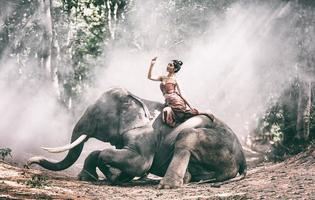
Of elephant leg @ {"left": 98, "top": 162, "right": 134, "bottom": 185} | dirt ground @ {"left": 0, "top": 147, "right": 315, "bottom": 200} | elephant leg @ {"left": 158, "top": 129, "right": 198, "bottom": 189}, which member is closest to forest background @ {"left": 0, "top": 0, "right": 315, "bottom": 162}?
elephant leg @ {"left": 98, "top": 162, "right": 134, "bottom": 185}

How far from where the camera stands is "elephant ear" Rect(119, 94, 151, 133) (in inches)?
408

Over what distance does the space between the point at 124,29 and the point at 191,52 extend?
448 centimetres

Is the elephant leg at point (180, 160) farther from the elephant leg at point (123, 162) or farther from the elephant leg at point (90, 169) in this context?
the elephant leg at point (90, 169)

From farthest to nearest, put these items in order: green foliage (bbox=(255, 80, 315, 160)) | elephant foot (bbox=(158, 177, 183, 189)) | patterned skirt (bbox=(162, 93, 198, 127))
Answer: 1. green foliage (bbox=(255, 80, 315, 160))
2. patterned skirt (bbox=(162, 93, 198, 127))
3. elephant foot (bbox=(158, 177, 183, 189))

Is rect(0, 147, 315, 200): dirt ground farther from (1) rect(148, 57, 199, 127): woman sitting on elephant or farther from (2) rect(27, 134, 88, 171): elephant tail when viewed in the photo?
(1) rect(148, 57, 199, 127): woman sitting on elephant

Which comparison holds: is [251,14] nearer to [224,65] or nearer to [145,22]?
[224,65]

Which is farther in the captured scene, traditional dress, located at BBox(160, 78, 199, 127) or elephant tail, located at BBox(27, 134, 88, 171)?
elephant tail, located at BBox(27, 134, 88, 171)

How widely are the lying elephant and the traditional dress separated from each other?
5.0 inches

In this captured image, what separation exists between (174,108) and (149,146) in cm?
89

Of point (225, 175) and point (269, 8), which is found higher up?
point (269, 8)

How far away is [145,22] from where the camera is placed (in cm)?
3378

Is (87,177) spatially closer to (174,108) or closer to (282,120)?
(174,108)

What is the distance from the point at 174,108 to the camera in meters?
10.4

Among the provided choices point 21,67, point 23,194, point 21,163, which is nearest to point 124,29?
point 21,67
